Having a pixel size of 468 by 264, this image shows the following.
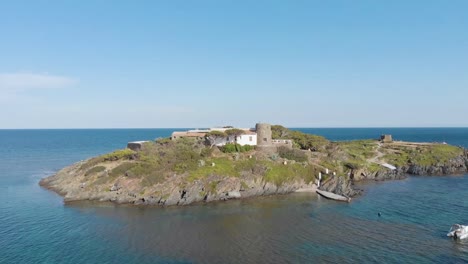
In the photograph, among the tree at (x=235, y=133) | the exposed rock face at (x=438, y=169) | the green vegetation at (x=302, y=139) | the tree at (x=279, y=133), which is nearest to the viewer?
the tree at (x=235, y=133)

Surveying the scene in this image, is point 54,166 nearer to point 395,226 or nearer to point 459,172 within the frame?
point 395,226

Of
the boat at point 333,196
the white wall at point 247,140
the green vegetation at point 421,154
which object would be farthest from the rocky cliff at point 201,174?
the green vegetation at point 421,154

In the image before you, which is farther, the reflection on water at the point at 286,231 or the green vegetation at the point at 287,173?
the green vegetation at the point at 287,173

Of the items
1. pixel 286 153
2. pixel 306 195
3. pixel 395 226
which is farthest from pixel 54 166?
pixel 395 226

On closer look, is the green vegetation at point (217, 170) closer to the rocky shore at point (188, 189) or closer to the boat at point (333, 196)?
the rocky shore at point (188, 189)

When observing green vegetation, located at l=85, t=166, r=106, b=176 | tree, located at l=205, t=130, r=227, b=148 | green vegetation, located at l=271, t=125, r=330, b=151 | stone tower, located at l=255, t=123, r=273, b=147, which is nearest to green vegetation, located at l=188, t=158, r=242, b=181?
tree, located at l=205, t=130, r=227, b=148

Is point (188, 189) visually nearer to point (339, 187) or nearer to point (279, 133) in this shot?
point (339, 187)

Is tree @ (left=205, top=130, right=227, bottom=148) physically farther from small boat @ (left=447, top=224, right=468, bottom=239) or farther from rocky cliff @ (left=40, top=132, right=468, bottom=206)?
small boat @ (left=447, top=224, right=468, bottom=239)
